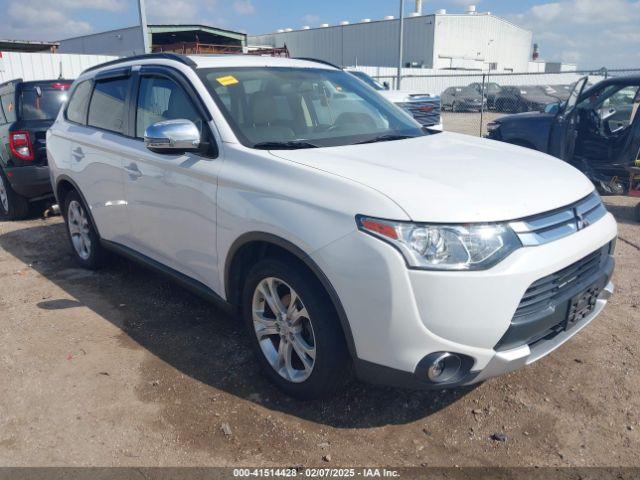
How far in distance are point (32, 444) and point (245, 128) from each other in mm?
2058

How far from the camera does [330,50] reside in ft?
153

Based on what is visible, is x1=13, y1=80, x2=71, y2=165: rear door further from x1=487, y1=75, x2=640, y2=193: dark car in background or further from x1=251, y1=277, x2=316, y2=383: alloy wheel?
x1=487, y1=75, x2=640, y2=193: dark car in background

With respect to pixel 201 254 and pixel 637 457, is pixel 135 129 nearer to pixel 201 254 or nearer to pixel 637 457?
Answer: pixel 201 254

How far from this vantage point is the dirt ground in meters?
2.64

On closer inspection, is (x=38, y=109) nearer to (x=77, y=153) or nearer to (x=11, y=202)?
(x=11, y=202)

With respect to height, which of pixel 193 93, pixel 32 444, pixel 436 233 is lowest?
pixel 32 444

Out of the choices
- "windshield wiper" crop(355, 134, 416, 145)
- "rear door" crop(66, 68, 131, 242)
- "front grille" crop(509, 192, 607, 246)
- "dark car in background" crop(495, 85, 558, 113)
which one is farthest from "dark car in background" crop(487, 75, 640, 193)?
"dark car in background" crop(495, 85, 558, 113)

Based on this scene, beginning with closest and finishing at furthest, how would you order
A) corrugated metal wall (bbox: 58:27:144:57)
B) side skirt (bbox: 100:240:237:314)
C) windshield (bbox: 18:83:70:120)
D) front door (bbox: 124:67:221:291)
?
front door (bbox: 124:67:221:291)
side skirt (bbox: 100:240:237:314)
windshield (bbox: 18:83:70:120)
corrugated metal wall (bbox: 58:27:144:57)

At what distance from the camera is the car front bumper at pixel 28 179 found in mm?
6578

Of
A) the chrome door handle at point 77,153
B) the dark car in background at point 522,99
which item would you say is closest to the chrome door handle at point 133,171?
the chrome door handle at point 77,153

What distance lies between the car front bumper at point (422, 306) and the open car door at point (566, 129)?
5.56m

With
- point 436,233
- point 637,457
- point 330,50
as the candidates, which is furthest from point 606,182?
point 330,50

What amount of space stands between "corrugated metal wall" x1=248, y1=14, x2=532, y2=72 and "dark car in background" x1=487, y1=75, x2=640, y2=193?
34376 mm

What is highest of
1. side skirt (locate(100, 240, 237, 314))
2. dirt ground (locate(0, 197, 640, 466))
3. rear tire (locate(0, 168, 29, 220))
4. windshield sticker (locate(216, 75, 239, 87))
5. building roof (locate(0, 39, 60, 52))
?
building roof (locate(0, 39, 60, 52))
